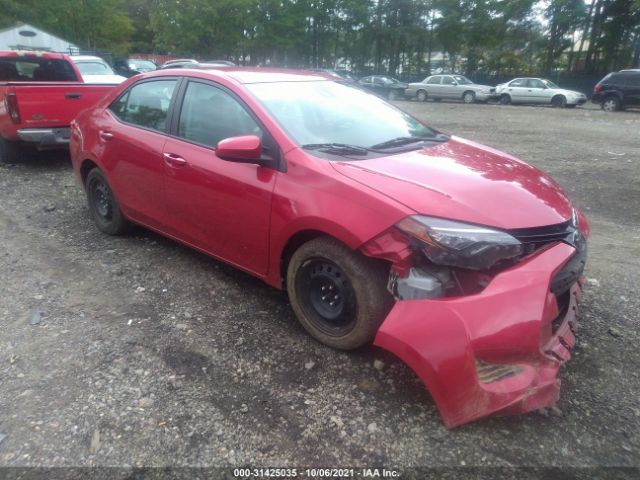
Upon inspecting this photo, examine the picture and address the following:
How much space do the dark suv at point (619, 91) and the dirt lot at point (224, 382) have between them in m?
17.7

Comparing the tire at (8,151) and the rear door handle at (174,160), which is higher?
the rear door handle at (174,160)

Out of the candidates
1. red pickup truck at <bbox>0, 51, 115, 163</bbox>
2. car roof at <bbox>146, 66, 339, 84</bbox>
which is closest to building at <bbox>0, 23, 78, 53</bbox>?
red pickup truck at <bbox>0, 51, 115, 163</bbox>

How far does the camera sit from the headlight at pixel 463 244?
2.34 m

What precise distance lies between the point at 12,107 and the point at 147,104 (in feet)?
13.0

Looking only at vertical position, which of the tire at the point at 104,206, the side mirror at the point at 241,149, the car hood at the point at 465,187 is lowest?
the tire at the point at 104,206

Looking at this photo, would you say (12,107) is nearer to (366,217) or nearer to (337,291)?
(337,291)

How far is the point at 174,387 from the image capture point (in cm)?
268

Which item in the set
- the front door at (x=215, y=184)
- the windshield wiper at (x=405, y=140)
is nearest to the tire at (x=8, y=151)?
the front door at (x=215, y=184)

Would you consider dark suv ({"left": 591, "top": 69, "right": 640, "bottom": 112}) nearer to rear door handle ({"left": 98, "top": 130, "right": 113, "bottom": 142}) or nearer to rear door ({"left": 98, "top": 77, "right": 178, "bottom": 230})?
rear door ({"left": 98, "top": 77, "right": 178, "bottom": 230})

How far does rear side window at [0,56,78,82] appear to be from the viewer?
26.0 ft

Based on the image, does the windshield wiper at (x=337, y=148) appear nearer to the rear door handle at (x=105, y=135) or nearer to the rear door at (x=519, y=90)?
the rear door handle at (x=105, y=135)

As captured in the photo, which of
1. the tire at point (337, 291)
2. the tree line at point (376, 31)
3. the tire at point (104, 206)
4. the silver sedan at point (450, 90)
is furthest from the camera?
the tree line at point (376, 31)

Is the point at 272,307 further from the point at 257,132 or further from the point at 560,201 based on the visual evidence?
the point at 560,201

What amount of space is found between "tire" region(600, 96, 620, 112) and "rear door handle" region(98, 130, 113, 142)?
20.7 m
